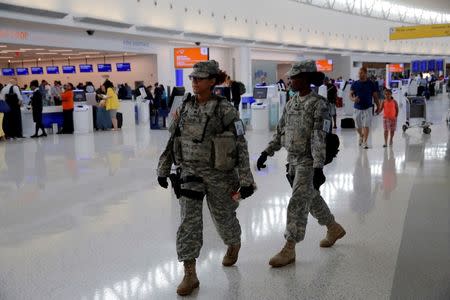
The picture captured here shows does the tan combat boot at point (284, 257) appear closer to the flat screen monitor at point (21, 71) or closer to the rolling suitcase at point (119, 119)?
the rolling suitcase at point (119, 119)

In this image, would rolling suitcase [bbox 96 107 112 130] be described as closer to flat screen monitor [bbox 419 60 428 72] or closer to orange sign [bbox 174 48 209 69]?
orange sign [bbox 174 48 209 69]

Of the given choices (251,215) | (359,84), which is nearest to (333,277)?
(251,215)

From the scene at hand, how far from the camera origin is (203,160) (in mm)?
3750

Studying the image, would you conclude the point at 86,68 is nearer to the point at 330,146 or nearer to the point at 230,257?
the point at 230,257

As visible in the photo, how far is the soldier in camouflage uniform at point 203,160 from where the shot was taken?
3.73 m

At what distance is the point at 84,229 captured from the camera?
219 inches

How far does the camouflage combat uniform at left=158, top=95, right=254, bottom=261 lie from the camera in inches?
147


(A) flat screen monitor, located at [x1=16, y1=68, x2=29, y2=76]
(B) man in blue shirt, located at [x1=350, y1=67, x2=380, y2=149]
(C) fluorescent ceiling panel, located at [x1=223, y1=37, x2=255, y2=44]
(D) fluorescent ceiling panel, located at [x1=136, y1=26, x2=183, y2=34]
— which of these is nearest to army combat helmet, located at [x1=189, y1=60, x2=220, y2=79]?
(B) man in blue shirt, located at [x1=350, y1=67, x2=380, y2=149]

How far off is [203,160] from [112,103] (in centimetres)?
1531

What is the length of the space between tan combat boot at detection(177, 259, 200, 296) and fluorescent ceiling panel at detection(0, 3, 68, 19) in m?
15.7

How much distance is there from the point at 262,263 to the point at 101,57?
28.9 metres

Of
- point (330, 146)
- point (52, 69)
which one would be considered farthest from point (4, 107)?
point (52, 69)

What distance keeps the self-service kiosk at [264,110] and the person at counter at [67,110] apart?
599 cm

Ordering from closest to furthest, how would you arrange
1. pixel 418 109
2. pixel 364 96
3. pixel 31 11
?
pixel 364 96 → pixel 418 109 → pixel 31 11
